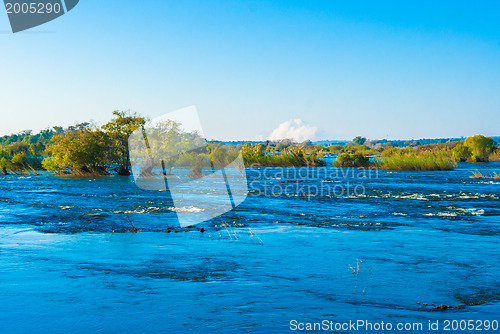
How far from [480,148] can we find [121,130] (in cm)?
6179

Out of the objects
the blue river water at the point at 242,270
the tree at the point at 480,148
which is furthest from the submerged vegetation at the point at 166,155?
the blue river water at the point at 242,270

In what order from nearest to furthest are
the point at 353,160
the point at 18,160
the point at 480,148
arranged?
the point at 18,160
the point at 353,160
the point at 480,148

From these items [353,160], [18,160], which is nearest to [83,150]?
[18,160]

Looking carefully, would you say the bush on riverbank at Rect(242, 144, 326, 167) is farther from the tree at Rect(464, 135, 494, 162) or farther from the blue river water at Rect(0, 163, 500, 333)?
the blue river water at Rect(0, 163, 500, 333)

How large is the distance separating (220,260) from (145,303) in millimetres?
3482

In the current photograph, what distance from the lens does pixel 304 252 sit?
490 inches

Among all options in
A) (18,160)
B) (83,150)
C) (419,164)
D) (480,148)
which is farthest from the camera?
(480,148)

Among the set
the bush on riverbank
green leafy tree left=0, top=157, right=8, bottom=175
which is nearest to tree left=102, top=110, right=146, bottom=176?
green leafy tree left=0, top=157, right=8, bottom=175

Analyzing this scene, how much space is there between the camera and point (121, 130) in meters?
44.4

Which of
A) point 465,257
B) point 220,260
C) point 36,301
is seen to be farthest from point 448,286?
point 36,301

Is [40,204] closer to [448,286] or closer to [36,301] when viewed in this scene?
[36,301]

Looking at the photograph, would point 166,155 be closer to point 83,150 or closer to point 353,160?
point 83,150

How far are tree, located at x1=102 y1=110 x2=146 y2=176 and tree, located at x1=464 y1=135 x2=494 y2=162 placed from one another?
195ft

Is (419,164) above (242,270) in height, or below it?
above
